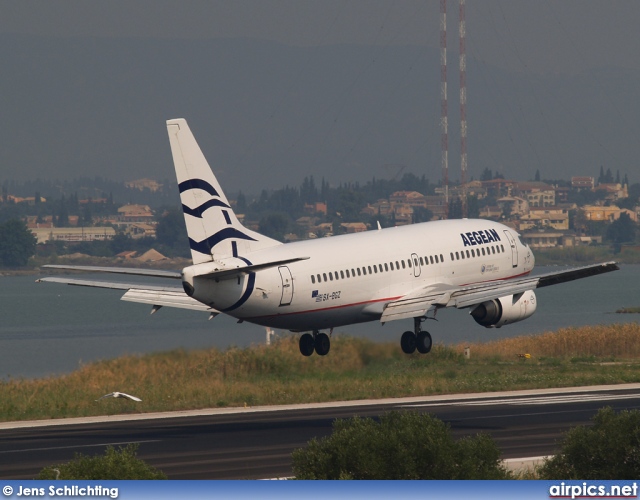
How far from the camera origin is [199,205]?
5222 cm

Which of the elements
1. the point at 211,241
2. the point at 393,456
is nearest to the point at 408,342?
the point at 211,241

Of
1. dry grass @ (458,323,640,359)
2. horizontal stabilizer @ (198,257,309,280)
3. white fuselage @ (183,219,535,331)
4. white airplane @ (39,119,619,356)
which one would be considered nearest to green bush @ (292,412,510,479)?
horizontal stabilizer @ (198,257,309,280)

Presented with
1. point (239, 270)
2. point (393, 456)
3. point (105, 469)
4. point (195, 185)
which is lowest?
point (393, 456)

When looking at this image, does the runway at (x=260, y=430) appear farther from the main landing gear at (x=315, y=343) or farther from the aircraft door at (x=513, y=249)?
the aircraft door at (x=513, y=249)

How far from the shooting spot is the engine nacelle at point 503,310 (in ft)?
204

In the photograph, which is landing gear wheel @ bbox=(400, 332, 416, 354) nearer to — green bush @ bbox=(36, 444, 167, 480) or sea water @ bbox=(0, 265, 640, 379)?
sea water @ bbox=(0, 265, 640, 379)

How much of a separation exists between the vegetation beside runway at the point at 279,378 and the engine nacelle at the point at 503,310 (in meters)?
3.86

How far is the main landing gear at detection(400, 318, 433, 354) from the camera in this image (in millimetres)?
62219

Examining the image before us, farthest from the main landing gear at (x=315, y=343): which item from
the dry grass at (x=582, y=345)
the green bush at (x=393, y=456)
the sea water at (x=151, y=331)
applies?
the green bush at (x=393, y=456)

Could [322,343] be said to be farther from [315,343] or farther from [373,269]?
[373,269]

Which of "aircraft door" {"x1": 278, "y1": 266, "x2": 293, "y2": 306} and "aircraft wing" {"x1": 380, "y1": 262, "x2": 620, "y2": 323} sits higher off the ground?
"aircraft door" {"x1": 278, "y1": 266, "x2": 293, "y2": 306}

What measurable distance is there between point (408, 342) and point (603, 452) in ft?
123

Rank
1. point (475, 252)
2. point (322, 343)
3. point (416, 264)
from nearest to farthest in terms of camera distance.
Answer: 1. point (322, 343)
2. point (416, 264)
3. point (475, 252)

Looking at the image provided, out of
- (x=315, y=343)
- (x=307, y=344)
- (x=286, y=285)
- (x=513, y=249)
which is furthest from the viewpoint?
(x=513, y=249)
